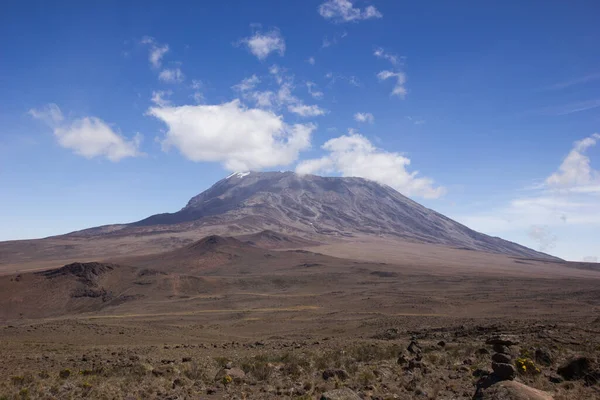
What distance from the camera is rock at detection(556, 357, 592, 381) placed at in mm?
9836

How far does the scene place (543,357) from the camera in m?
11.6

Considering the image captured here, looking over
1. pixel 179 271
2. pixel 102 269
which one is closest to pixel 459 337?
pixel 102 269

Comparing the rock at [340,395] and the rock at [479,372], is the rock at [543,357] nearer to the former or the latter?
the rock at [479,372]

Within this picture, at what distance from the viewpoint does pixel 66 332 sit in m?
27.6

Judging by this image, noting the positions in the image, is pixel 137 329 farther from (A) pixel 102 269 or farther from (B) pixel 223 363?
(A) pixel 102 269

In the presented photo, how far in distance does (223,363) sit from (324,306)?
32127 millimetres

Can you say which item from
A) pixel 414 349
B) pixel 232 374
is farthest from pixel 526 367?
pixel 232 374

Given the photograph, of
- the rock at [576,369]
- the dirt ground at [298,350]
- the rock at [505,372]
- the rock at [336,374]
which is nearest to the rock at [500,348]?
the dirt ground at [298,350]

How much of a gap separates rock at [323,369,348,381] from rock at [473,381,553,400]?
4.22m

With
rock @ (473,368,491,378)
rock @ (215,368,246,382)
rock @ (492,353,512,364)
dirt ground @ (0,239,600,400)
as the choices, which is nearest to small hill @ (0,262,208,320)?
dirt ground @ (0,239,600,400)

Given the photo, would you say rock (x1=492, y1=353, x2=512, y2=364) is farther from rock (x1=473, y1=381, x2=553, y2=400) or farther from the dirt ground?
rock (x1=473, y1=381, x2=553, y2=400)

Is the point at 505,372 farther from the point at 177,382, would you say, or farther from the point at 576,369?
the point at 177,382

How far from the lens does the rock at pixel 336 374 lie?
442 inches

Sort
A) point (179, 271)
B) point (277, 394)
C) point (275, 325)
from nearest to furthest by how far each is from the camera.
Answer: point (277, 394)
point (275, 325)
point (179, 271)
